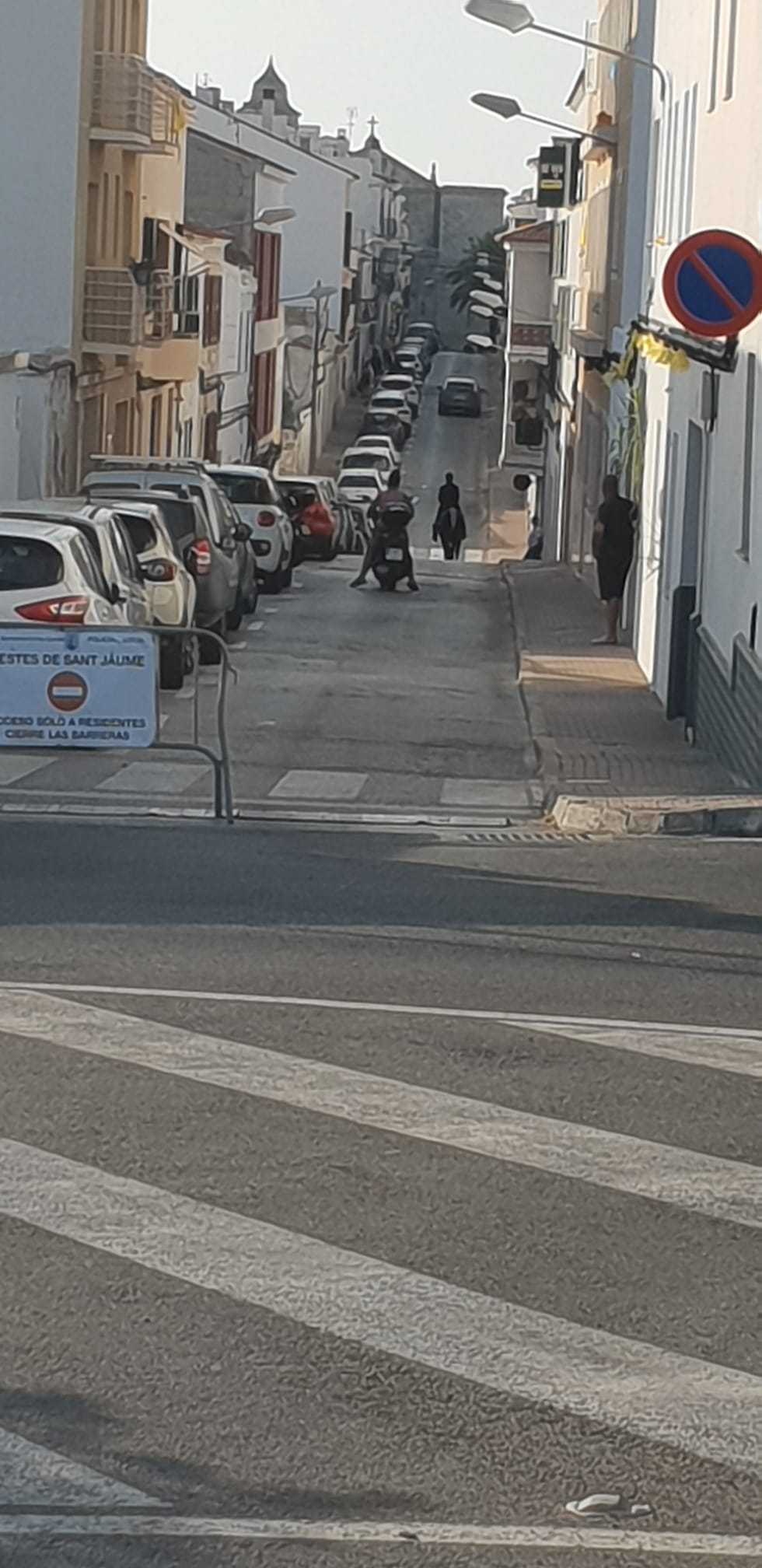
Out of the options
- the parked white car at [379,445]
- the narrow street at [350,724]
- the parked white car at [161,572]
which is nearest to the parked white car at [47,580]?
the narrow street at [350,724]

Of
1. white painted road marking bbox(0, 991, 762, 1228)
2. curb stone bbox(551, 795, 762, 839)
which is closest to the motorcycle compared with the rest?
curb stone bbox(551, 795, 762, 839)

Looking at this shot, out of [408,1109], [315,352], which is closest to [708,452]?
[408,1109]

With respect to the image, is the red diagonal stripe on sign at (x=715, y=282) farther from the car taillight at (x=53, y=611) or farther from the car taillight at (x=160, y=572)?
the car taillight at (x=160, y=572)

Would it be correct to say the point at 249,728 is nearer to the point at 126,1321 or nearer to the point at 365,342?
the point at 126,1321

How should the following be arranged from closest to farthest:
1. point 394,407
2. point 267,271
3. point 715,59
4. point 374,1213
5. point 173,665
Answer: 1. point 374,1213
2. point 715,59
3. point 173,665
4. point 267,271
5. point 394,407

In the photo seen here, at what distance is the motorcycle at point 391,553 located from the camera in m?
39.6

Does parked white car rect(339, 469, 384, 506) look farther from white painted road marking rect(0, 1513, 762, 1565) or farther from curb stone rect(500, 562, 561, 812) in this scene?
white painted road marking rect(0, 1513, 762, 1565)

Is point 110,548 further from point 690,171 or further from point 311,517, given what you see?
point 311,517

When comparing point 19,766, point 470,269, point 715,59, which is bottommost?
point 19,766

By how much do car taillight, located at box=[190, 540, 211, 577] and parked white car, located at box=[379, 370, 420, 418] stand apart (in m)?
86.1

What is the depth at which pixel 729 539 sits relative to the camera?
1833 centimetres

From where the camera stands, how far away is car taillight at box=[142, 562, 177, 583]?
25141 mm

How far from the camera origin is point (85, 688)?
14.7 meters

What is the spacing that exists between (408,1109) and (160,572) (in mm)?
18036
